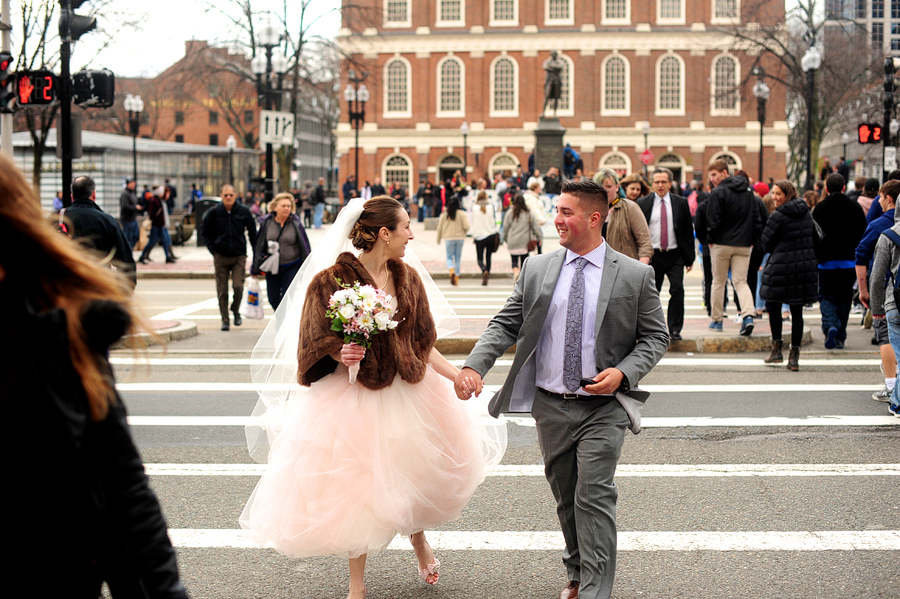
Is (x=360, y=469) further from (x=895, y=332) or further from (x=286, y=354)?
(x=895, y=332)

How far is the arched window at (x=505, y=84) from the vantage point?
65125mm

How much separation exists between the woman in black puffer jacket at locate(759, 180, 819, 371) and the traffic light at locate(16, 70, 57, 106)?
34.0 ft

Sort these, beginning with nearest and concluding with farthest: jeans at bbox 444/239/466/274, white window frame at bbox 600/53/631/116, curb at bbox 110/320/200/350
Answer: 1. curb at bbox 110/320/200/350
2. jeans at bbox 444/239/466/274
3. white window frame at bbox 600/53/631/116

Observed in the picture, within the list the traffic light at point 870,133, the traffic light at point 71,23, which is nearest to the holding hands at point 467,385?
the traffic light at point 71,23

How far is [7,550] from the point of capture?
81.2 inches

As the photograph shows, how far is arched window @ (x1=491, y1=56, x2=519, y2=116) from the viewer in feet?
214

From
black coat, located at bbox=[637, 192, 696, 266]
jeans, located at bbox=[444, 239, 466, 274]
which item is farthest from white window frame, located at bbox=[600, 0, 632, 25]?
black coat, located at bbox=[637, 192, 696, 266]

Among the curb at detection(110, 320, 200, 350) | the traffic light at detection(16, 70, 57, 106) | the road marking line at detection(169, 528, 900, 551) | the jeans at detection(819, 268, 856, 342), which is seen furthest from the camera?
the traffic light at detection(16, 70, 57, 106)

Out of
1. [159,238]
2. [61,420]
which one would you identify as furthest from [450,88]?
[61,420]

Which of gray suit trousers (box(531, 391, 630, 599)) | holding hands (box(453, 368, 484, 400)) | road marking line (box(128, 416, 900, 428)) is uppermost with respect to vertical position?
holding hands (box(453, 368, 484, 400))

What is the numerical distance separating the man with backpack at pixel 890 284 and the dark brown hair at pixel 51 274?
7.15 m

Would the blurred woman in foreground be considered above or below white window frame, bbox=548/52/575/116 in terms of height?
below

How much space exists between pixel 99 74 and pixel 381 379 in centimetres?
1114

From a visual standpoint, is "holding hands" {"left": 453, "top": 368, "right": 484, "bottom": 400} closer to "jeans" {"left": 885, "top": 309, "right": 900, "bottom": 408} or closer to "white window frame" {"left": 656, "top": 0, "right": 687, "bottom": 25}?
"jeans" {"left": 885, "top": 309, "right": 900, "bottom": 408}
